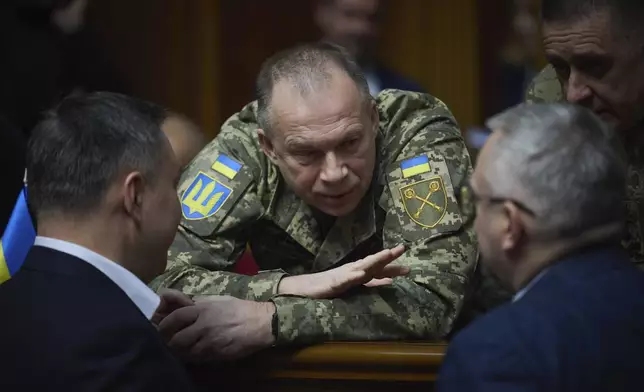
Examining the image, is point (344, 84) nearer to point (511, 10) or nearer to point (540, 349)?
point (540, 349)

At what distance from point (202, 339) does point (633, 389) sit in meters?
0.74

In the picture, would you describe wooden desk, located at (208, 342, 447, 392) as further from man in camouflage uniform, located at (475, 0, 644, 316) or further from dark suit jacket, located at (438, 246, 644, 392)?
man in camouflage uniform, located at (475, 0, 644, 316)

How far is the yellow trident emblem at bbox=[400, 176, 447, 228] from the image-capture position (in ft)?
6.98

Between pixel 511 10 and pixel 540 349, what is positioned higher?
pixel 540 349

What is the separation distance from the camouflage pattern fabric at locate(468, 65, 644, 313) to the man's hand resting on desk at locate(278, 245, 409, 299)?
292 millimetres

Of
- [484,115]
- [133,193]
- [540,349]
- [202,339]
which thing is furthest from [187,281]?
[484,115]

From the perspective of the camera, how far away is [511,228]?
1.54 metres

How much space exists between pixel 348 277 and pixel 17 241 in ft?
2.33

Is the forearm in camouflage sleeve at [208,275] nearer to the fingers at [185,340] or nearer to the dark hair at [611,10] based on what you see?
the fingers at [185,340]

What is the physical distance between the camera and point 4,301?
5.44 ft

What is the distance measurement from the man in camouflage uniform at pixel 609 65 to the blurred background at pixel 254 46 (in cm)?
155

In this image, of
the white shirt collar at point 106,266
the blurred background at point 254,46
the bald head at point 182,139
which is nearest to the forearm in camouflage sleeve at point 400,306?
the white shirt collar at point 106,266

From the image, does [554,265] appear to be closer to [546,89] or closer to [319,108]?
[319,108]

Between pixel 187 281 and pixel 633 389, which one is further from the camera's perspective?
pixel 187 281
